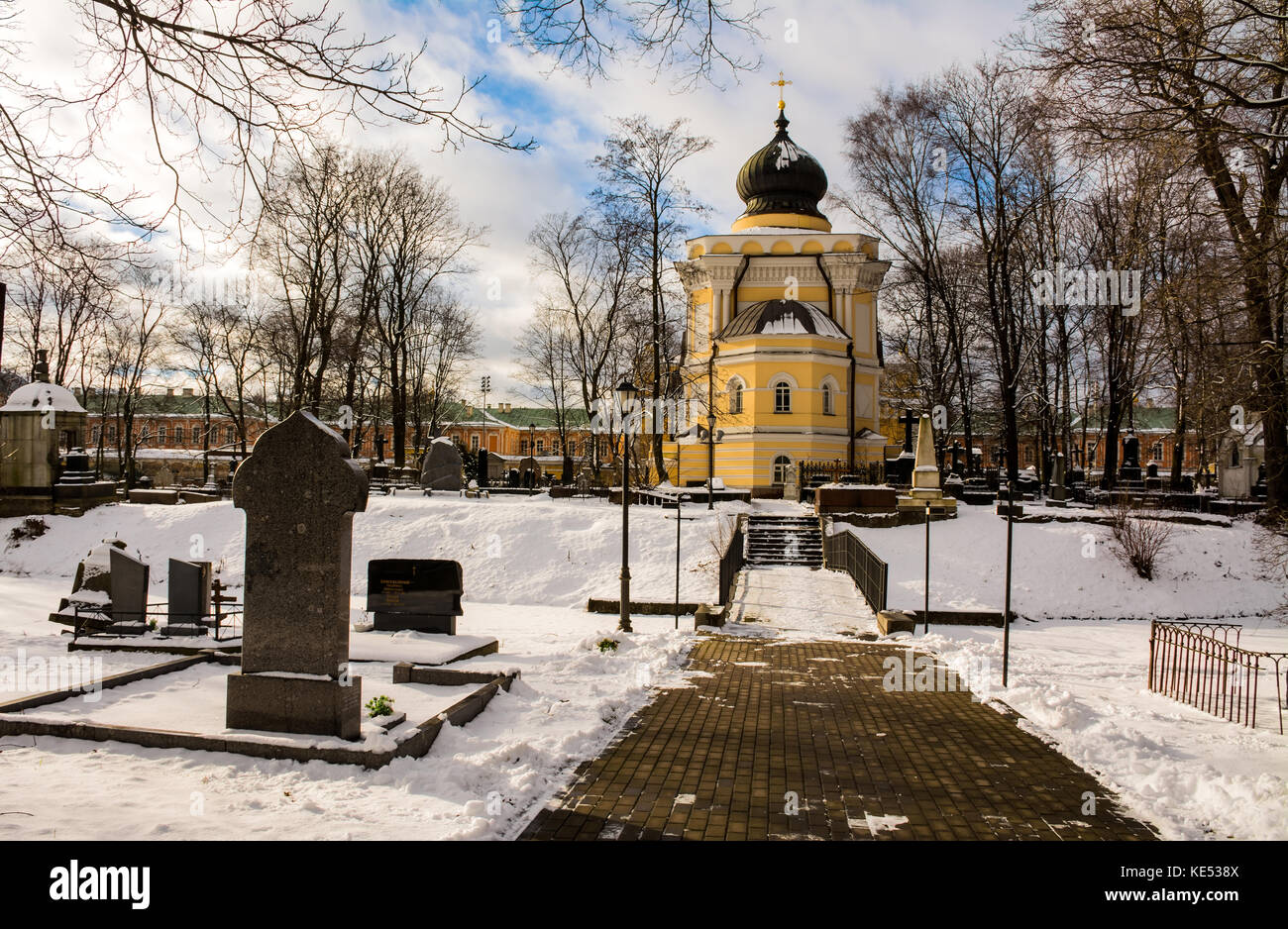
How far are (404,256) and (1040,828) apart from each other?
3739cm

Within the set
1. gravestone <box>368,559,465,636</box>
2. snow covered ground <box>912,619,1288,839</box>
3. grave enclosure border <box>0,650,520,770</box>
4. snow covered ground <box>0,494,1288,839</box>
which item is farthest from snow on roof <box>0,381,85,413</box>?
snow covered ground <box>912,619,1288,839</box>

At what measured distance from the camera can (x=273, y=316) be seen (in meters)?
38.4

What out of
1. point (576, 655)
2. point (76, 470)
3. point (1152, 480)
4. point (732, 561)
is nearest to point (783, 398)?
point (1152, 480)

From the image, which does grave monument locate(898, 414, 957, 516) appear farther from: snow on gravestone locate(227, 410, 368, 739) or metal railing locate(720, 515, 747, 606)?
snow on gravestone locate(227, 410, 368, 739)

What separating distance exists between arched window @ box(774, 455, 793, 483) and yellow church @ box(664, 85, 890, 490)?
4cm

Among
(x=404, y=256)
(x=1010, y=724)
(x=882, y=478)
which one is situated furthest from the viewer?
(x=404, y=256)

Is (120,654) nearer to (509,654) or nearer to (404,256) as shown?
(509,654)

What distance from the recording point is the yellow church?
114 feet

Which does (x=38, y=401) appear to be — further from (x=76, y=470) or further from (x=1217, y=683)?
(x=1217, y=683)

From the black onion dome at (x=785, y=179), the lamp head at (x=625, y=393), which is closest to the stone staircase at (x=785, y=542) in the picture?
the lamp head at (x=625, y=393)

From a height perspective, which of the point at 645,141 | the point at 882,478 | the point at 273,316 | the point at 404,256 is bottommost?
the point at 882,478

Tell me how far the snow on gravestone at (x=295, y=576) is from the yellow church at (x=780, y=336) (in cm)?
2612

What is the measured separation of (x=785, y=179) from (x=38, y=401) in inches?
1282
